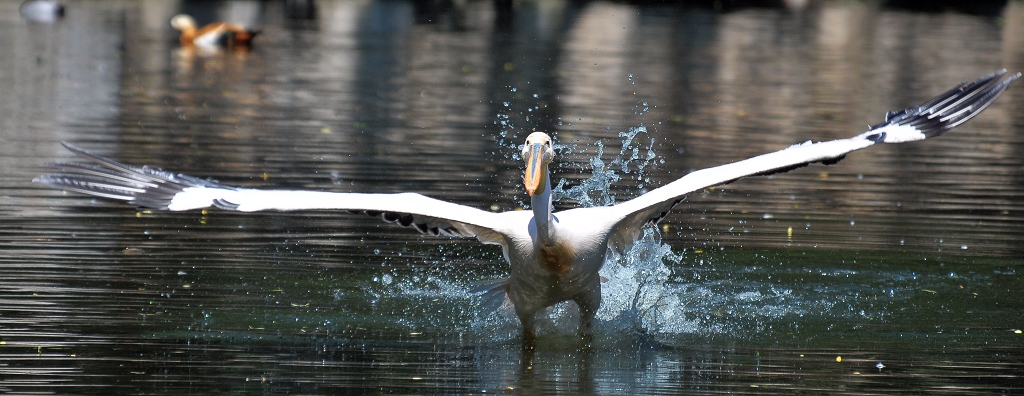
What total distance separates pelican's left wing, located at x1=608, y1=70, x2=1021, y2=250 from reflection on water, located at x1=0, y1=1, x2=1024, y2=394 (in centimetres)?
69

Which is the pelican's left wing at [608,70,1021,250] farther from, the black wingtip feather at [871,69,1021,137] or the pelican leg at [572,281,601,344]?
the pelican leg at [572,281,601,344]

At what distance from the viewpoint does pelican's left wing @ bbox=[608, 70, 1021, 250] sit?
27.8 ft

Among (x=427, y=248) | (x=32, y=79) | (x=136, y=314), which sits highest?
(x=32, y=79)

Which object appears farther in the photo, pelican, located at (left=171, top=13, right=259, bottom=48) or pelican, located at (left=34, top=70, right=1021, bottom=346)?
pelican, located at (left=171, top=13, right=259, bottom=48)

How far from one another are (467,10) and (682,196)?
38991 mm

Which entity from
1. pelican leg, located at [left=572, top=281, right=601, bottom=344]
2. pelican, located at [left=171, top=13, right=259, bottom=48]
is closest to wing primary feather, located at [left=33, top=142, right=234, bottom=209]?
pelican leg, located at [left=572, top=281, right=601, bottom=344]

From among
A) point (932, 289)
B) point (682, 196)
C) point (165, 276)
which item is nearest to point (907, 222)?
point (932, 289)

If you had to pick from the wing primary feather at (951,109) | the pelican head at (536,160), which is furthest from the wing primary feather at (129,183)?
the wing primary feather at (951,109)

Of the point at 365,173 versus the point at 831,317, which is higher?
the point at 365,173

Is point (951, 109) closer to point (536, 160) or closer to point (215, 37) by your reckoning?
point (536, 160)

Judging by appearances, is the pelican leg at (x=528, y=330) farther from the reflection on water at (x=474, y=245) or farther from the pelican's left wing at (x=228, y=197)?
the pelican's left wing at (x=228, y=197)

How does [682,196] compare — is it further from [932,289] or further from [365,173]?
[365,173]

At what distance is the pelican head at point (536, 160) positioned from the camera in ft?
25.8

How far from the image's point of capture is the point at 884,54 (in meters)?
31.5
